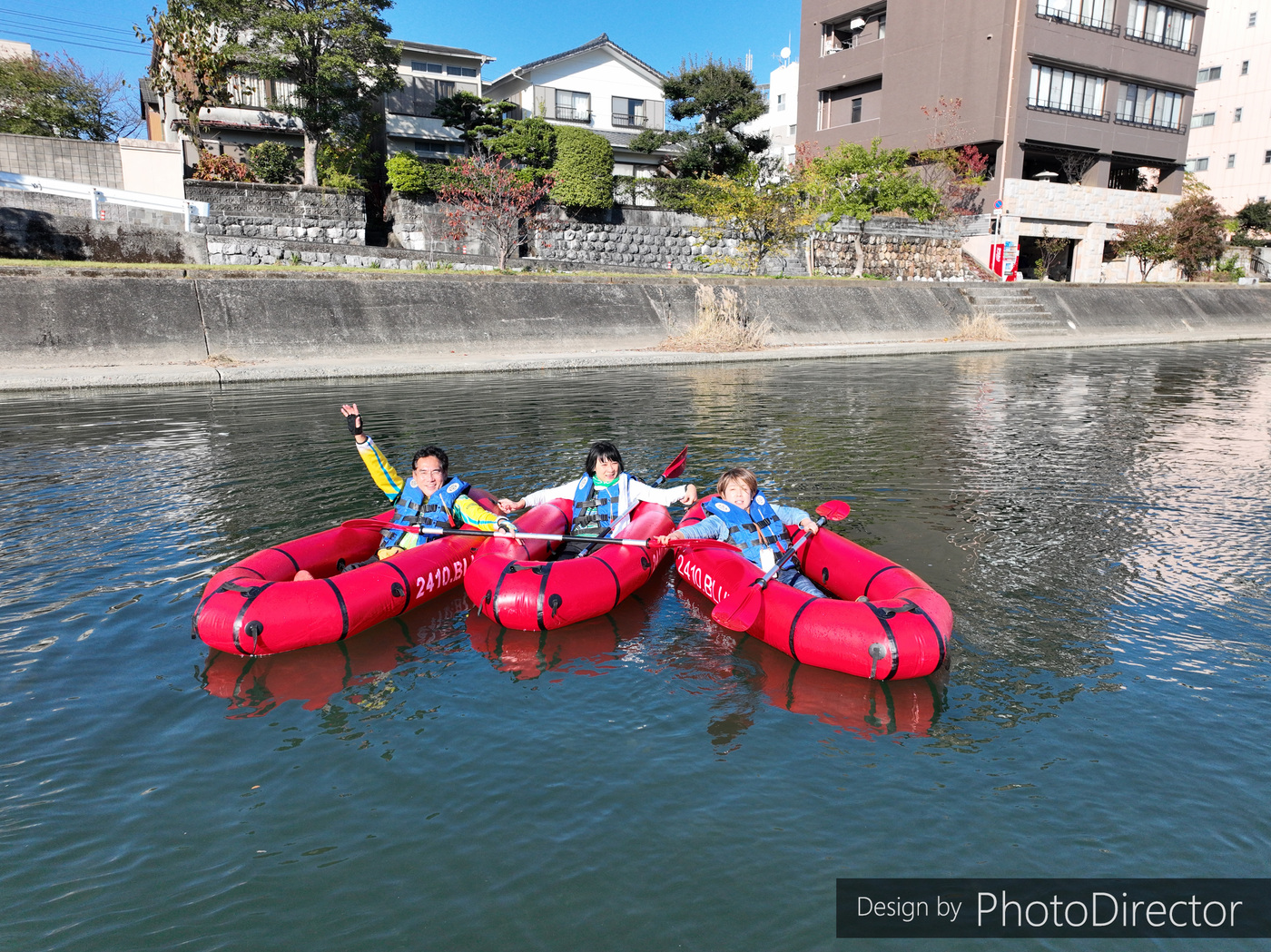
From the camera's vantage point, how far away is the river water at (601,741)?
11.4 feet

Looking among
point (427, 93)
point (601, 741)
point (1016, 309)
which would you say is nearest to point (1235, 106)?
point (1016, 309)

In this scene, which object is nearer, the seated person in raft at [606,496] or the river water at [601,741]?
the river water at [601,741]

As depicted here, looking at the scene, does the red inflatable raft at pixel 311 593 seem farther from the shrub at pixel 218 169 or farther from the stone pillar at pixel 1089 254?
the stone pillar at pixel 1089 254

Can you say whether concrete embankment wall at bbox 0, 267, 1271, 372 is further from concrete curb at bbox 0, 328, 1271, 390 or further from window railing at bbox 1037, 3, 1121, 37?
window railing at bbox 1037, 3, 1121, 37

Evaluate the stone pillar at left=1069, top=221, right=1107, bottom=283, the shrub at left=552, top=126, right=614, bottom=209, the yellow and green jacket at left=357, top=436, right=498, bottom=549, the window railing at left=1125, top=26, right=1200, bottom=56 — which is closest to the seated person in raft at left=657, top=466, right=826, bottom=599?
the yellow and green jacket at left=357, top=436, right=498, bottom=549

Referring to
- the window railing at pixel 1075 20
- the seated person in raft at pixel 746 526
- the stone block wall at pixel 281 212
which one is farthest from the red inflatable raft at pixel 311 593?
the window railing at pixel 1075 20

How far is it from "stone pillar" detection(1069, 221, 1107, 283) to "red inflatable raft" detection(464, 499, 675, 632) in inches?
1567

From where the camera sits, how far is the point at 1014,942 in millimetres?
3295

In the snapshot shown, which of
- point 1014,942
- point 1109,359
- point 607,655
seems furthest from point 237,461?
point 1109,359

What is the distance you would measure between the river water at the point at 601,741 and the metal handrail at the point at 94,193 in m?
16.0

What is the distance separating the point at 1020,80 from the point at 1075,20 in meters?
4.78

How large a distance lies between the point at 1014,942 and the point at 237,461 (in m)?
9.57

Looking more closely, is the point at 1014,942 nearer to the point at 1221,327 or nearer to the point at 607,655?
the point at 607,655

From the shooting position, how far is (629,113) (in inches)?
1590
